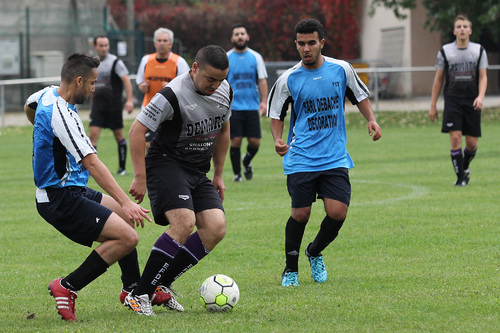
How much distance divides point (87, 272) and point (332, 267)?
2.42m

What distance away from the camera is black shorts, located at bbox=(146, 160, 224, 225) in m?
5.63

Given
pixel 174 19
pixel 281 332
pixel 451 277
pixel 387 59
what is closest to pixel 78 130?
pixel 281 332

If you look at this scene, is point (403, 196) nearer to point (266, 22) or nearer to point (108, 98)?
point (108, 98)

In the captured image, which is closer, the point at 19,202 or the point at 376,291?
the point at 376,291

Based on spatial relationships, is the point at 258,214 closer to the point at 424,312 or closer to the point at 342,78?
the point at 342,78

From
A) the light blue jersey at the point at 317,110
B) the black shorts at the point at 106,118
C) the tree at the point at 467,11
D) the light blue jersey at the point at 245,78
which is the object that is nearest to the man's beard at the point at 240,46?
the light blue jersey at the point at 245,78

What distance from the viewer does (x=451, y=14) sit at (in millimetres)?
26641

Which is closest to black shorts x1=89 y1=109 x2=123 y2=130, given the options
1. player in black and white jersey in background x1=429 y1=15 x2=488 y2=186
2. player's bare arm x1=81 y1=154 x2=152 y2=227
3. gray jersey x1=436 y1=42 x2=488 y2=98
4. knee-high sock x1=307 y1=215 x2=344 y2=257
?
player in black and white jersey in background x1=429 y1=15 x2=488 y2=186

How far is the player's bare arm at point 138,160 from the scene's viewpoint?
5.49 meters

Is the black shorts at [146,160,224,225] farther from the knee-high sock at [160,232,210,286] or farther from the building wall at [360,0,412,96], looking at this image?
the building wall at [360,0,412,96]

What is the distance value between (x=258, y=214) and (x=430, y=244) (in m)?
2.65

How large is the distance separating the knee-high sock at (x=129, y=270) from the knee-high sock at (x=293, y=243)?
128 cm

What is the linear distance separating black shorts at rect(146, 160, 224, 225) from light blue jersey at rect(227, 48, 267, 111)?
7.07 meters

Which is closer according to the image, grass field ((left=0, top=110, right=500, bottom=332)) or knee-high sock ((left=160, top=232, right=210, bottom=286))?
grass field ((left=0, top=110, right=500, bottom=332))
